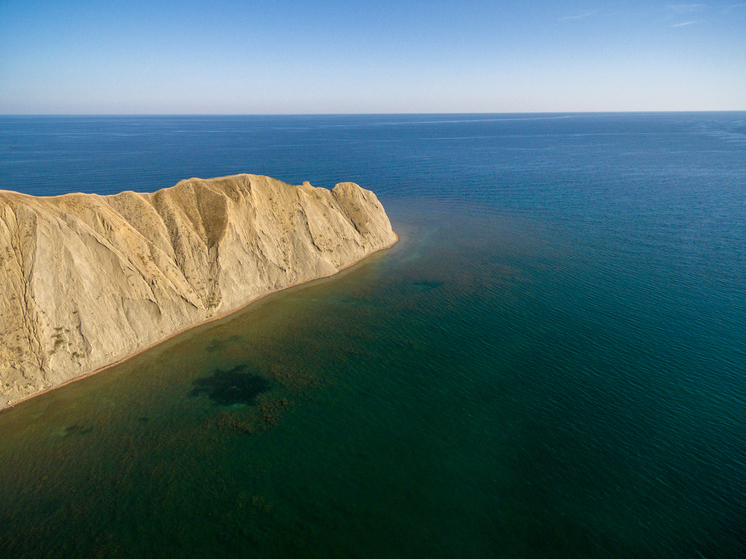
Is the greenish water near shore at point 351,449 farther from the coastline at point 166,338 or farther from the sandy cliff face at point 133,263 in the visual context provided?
the sandy cliff face at point 133,263

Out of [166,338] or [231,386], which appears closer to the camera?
[231,386]

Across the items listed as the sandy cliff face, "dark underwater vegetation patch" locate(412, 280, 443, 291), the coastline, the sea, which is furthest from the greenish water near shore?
"dark underwater vegetation patch" locate(412, 280, 443, 291)

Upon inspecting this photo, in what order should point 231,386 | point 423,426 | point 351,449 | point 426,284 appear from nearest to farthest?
point 351,449 < point 423,426 < point 231,386 < point 426,284

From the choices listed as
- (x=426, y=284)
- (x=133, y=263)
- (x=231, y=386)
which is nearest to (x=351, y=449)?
(x=231, y=386)

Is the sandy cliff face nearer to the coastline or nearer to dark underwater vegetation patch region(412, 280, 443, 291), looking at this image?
the coastline

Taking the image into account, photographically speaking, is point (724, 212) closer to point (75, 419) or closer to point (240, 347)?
point (240, 347)

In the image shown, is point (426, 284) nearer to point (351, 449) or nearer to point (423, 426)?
point (423, 426)

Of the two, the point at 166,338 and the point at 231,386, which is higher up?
the point at 166,338
